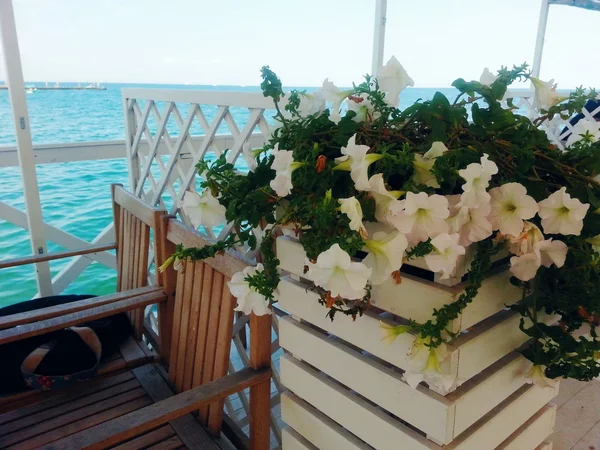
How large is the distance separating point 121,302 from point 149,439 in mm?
465

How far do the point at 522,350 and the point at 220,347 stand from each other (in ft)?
2.77

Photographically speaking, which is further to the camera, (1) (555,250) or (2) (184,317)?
(2) (184,317)

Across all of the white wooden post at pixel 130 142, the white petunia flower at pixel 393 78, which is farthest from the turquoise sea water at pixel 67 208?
the white petunia flower at pixel 393 78

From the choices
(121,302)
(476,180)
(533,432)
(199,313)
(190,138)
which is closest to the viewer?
(476,180)

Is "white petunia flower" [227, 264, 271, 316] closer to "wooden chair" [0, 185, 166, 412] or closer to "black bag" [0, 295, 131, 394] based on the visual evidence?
"wooden chair" [0, 185, 166, 412]

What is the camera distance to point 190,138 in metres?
1.73

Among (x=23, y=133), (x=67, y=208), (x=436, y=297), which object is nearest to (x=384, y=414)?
(x=436, y=297)

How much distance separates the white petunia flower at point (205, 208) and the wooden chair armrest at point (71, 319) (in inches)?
36.2

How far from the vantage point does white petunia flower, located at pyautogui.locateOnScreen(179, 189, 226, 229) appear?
0.77 meters

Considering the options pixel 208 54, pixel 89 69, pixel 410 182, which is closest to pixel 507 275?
pixel 410 182

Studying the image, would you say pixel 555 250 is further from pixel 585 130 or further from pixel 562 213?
pixel 585 130

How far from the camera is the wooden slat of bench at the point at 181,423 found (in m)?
1.35

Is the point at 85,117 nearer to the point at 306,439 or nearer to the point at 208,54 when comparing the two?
the point at 208,54

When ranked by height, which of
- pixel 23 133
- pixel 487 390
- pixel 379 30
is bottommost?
pixel 487 390
